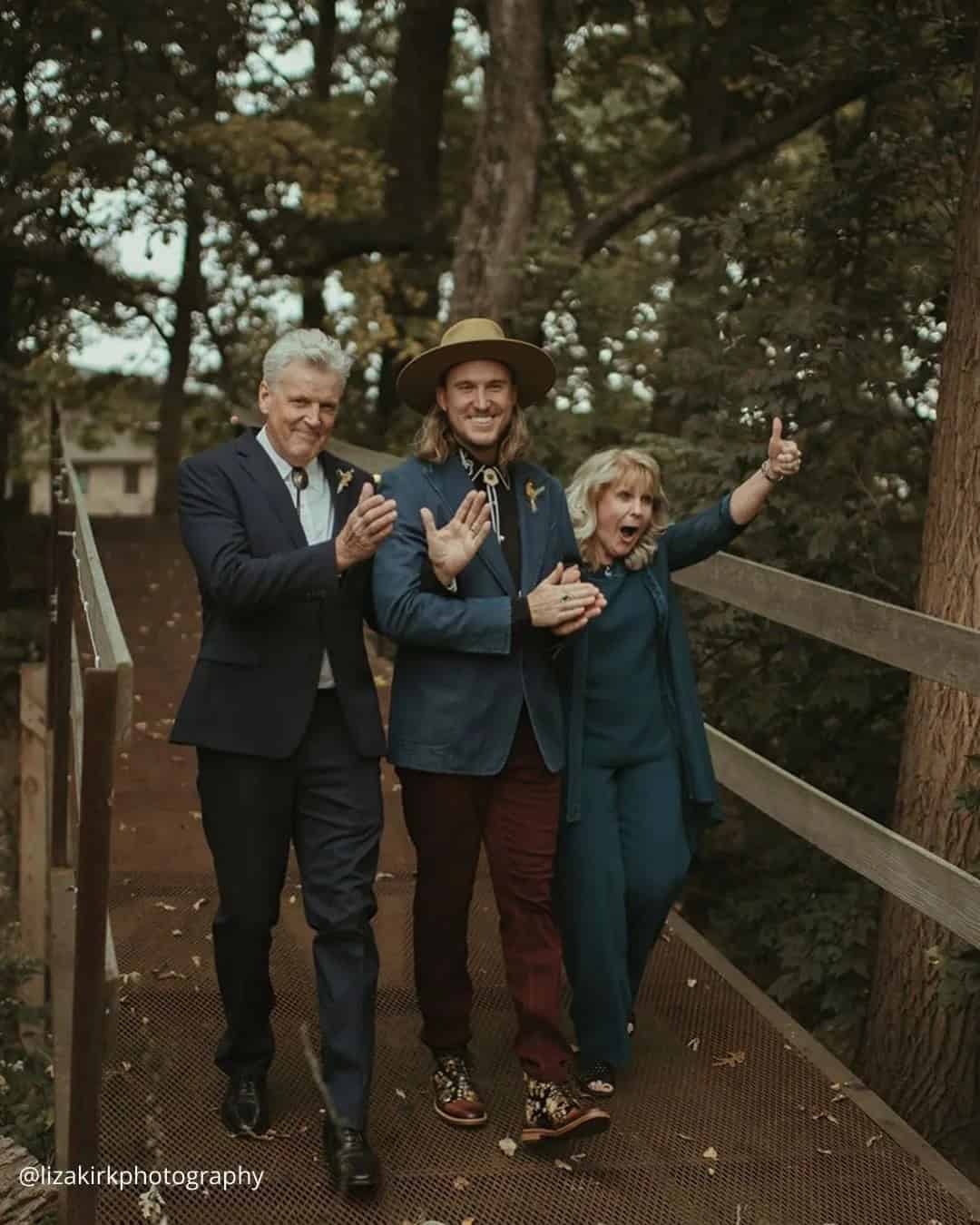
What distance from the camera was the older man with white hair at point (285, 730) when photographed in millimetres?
3818

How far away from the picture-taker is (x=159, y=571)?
1265 centimetres

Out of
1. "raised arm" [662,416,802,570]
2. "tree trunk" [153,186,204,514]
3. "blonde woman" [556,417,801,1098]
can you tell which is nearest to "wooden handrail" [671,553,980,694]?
"raised arm" [662,416,802,570]

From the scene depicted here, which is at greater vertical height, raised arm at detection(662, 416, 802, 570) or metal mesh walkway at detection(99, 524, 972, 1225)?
raised arm at detection(662, 416, 802, 570)

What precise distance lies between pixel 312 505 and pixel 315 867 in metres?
0.85

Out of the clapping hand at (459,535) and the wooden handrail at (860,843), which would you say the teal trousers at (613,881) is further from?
the clapping hand at (459,535)

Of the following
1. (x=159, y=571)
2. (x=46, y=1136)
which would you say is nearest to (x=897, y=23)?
(x=46, y=1136)

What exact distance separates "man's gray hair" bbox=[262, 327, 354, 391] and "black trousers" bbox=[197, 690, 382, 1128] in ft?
2.45

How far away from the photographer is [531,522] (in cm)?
417

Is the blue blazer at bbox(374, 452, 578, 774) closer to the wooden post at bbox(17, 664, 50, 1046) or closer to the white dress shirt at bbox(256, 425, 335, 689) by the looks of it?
the white dress shirt at bbox(256, 425, 335, 689)

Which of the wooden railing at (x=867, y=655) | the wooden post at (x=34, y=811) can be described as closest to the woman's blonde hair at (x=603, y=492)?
the wooden railing at (x=867, y=655)

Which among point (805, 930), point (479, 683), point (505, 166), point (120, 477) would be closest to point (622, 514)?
point (479, 683)

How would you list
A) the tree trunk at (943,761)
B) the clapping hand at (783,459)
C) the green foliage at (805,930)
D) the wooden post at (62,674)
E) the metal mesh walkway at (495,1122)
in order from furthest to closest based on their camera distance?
the green foliage at (805,930), the wooden post at (62,674), the tree trunk at (943,761), the clapping hand at (783,459), the metal mesh walkway at (495,1122)

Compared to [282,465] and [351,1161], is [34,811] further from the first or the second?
[351,1161]

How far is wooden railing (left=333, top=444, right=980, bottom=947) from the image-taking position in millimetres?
4008
